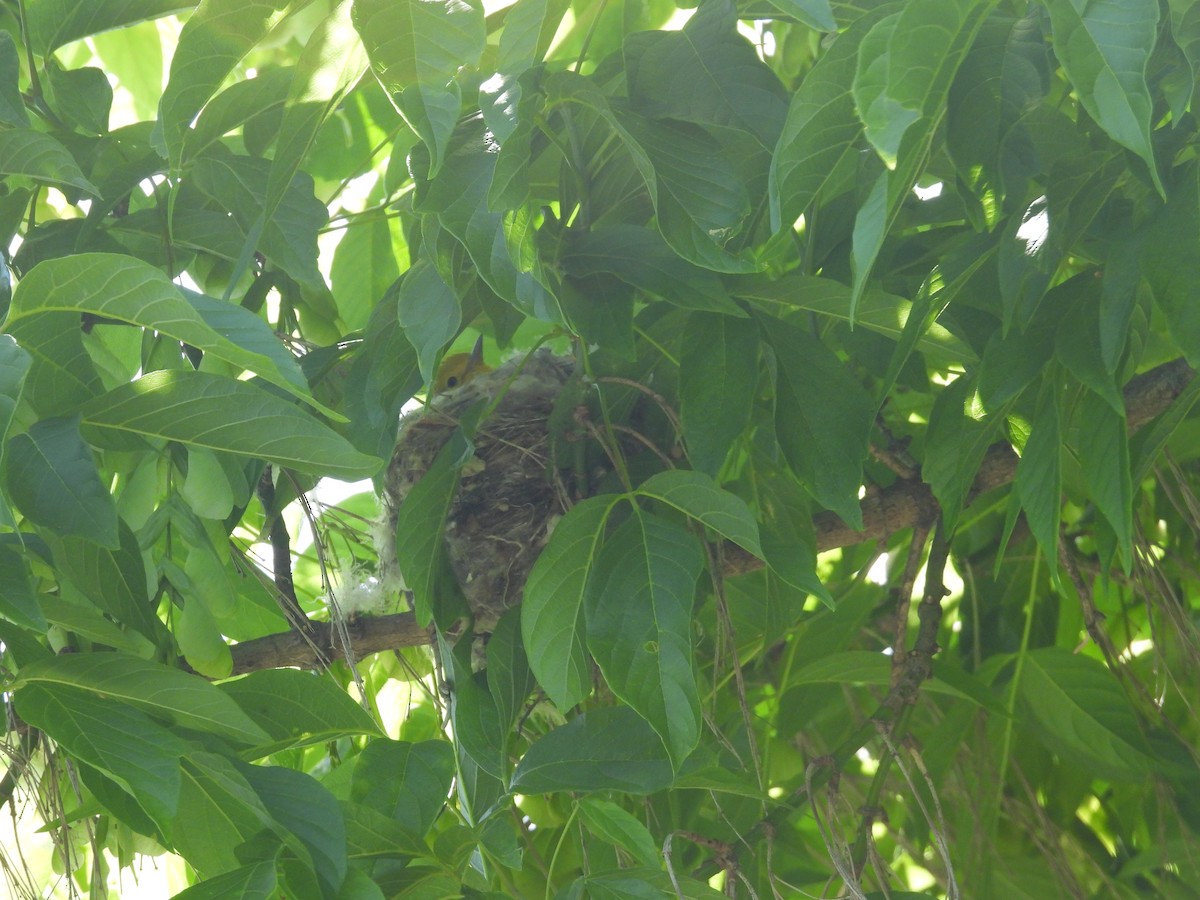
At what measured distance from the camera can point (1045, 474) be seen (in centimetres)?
82

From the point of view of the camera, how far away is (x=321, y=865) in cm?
84

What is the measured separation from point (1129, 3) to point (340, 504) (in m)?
1.45

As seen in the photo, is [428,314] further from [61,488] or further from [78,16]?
[78,16]

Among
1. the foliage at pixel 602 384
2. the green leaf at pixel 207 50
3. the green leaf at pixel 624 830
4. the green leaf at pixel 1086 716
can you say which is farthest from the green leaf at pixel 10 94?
the green leaf at pixel 1086 716

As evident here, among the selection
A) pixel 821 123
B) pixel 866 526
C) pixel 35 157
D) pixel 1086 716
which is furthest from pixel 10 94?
pixel 1086 716

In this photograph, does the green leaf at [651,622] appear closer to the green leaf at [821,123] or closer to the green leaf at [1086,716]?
the green leaf at [821,123]

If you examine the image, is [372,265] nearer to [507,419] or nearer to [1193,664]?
[507,419]

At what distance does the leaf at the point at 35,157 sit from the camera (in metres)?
0.87

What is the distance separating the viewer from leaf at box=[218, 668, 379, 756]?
1019 millimetres

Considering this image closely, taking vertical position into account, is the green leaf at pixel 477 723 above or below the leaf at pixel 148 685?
below

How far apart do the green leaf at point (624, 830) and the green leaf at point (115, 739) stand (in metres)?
0.32

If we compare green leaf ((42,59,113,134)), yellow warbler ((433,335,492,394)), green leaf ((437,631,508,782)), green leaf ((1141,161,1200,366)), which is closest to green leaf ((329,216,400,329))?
green leaf ((42,59,113,134))

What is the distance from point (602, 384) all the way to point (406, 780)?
0.41 meters

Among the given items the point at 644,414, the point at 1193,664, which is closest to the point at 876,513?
the point at 644,414
